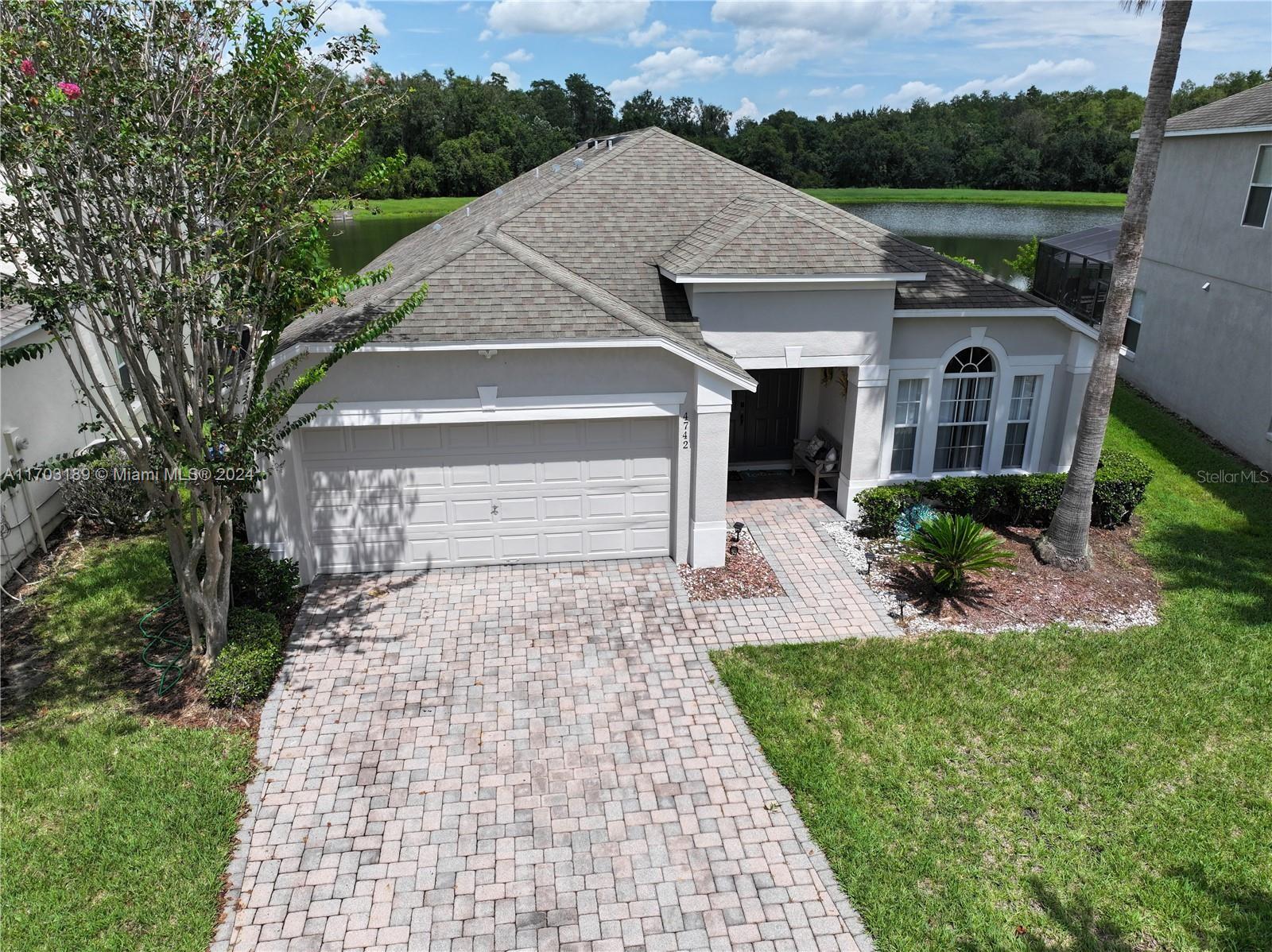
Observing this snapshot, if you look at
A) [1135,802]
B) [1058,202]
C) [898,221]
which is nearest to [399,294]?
[1135,802]

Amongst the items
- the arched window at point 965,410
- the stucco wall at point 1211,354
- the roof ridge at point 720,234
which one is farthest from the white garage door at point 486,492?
the stucco wall at point 1211,354

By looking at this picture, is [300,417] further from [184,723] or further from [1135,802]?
[1135,802]

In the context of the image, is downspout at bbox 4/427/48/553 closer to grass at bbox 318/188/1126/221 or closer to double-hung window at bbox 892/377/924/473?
double-hung window at bbox 892/377/924/473

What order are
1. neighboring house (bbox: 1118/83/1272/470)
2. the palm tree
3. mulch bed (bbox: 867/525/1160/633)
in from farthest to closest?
neighboring house (bbox: 1118/83/1272/470) < mulch bed (bbox: 867/525/1160/633) < the palm tree

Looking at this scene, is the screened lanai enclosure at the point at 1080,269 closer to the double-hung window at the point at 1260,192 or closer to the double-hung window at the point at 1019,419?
the double-hung window at the point at 1260,192

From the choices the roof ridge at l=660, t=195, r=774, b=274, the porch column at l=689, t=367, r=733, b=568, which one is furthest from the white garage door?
the roof ridge at l=660, t=195, r=774, b=274

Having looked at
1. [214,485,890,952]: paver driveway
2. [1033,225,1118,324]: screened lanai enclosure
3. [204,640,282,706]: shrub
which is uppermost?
[1033,225,1118,324]: screened lanai enclosure
